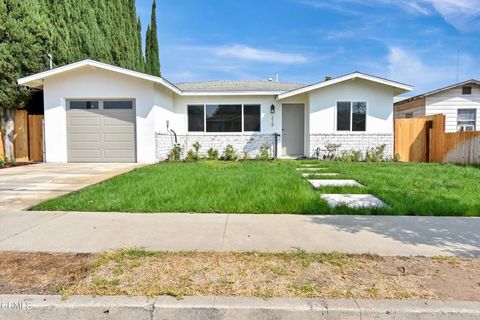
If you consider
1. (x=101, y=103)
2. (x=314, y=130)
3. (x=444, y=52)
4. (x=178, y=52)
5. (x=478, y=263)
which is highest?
(x=178, y=52)

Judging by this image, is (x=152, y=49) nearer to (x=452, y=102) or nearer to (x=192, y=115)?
(x=192, y=115)

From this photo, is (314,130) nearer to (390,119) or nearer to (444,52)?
(390,119)

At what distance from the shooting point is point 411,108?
60.3ft

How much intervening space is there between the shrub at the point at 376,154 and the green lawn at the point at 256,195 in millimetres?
5507

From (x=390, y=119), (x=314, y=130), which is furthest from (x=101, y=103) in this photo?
(x=390, y=119)

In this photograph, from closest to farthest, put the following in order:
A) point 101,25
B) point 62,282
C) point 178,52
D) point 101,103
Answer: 1. point 62,282
2. point 101,103
3. point 101,25
4. point 178,52

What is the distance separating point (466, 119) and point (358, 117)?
20.9 feet

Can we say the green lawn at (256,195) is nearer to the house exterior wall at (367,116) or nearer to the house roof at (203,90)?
A: the house roof at (203,90)

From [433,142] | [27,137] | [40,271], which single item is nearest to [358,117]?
[433,142]

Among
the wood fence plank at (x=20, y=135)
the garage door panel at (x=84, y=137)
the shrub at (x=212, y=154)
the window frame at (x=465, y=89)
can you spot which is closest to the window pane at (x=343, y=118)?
the shrub at (x=212, y=154)

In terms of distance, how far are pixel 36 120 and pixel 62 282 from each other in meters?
13.1

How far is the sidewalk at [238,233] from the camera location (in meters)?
3.87

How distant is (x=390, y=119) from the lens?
14734 millimetres

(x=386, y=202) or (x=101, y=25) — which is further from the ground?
(x=101, y=25)
